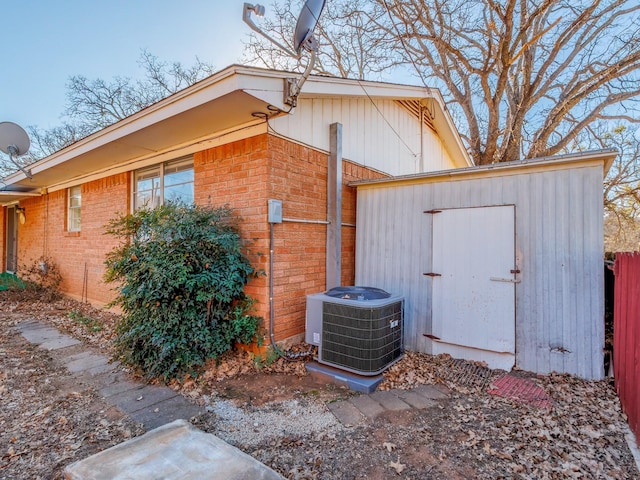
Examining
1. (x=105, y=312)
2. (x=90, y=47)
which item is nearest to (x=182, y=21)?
(x=90, y=47)

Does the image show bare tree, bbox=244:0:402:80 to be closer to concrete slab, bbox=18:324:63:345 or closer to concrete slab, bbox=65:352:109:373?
concrete slab, bbox=65:352:109:373

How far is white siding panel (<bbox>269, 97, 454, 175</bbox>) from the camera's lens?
4547 mm

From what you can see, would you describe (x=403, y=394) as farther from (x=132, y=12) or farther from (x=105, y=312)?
(x=132, y=12)

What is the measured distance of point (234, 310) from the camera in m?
4.08

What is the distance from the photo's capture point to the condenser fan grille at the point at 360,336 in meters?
3.58

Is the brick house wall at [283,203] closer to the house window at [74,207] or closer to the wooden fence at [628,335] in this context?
the wooden fence at [628,335]

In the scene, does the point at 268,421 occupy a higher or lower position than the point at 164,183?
lower

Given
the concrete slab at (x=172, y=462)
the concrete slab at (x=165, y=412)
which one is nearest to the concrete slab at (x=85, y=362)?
the concrete slab at (x=165, y=412)

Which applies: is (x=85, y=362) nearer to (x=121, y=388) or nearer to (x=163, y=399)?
(x=121, y=388)

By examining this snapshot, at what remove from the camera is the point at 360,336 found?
3617mm

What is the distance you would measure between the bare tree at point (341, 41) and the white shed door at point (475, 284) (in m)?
6.23

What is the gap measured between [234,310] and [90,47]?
999cm

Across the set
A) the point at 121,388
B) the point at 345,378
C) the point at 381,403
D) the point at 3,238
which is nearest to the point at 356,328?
the point at 345,378

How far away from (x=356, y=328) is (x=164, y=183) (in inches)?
164
